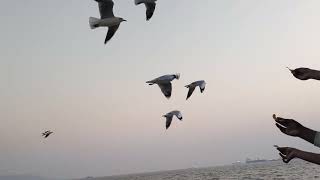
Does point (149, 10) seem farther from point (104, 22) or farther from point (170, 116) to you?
point (170, 116)

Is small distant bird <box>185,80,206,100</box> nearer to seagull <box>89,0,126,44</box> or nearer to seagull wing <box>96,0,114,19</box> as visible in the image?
seagull <box>89,0,126,44</box>

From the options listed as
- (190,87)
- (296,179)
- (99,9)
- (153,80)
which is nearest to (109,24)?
(99,9)

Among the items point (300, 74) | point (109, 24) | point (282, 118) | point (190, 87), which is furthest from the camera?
point (190, 87)

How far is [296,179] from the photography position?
2405 inches

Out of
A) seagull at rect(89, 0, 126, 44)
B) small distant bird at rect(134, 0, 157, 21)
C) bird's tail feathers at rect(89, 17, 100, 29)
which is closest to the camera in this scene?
bird's tail feathers at rect(89, 17, 100, 29)

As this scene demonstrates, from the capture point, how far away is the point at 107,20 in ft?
57.2

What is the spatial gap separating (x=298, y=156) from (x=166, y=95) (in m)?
15.8

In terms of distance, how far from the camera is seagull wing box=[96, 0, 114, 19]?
18.0 m

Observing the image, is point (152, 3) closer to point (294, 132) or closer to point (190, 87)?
point (190, 87)

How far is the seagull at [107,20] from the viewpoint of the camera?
1695cm

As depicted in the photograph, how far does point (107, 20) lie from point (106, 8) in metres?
1.08

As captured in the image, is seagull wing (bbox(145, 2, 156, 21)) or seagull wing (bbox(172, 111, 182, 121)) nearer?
seagull wing (bbox(145, 2, 156, 21))

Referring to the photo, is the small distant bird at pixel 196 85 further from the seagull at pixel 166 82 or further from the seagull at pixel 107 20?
the seagull at pixel 107 20

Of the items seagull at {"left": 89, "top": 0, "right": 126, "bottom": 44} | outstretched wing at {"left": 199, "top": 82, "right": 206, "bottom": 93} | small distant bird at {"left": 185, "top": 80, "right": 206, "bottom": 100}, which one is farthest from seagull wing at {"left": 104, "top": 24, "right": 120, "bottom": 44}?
outstretched wing at {"left": 199, "top": 82, "right": 206, "bottom": 93}
